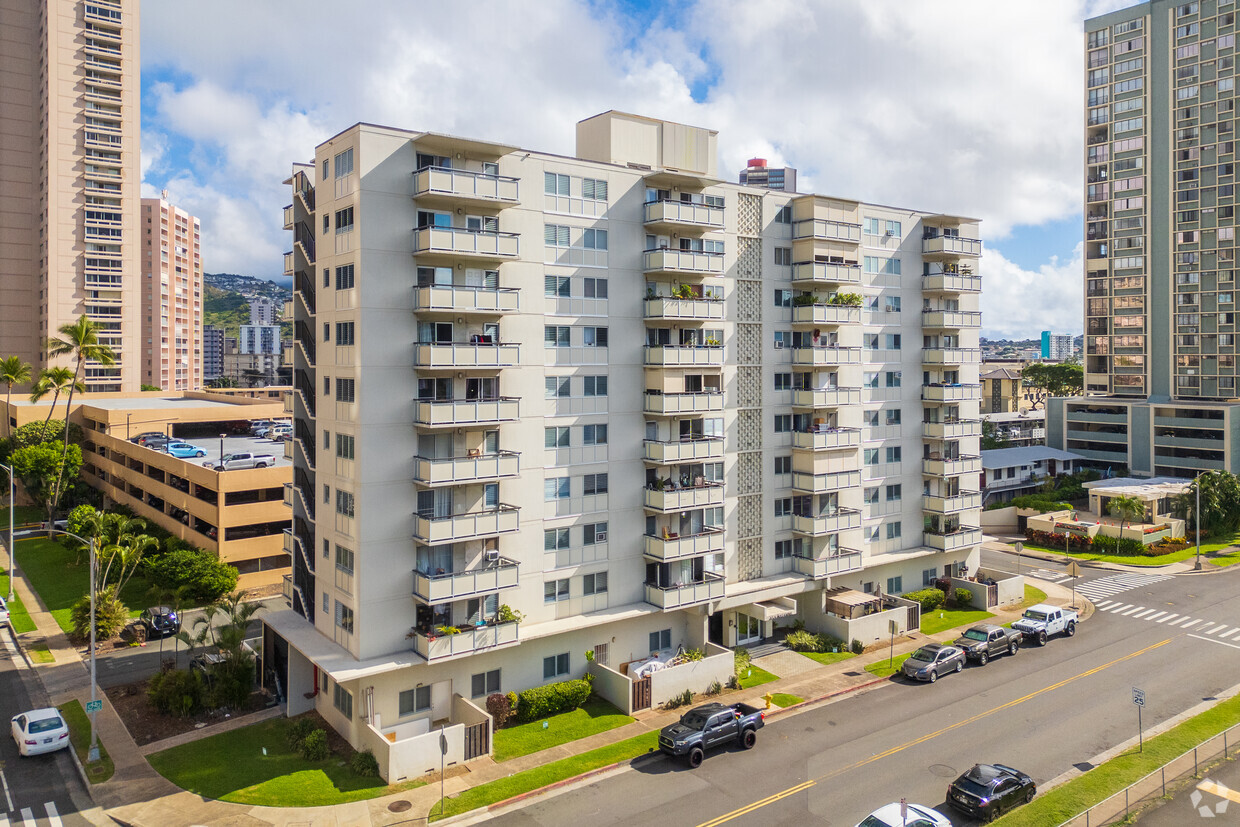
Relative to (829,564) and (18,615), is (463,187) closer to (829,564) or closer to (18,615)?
(829,564)

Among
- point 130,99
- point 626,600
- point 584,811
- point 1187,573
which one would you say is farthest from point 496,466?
point 130,99

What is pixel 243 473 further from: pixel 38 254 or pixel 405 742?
pixel 38 254

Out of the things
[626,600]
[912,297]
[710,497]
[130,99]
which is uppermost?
[130,99]

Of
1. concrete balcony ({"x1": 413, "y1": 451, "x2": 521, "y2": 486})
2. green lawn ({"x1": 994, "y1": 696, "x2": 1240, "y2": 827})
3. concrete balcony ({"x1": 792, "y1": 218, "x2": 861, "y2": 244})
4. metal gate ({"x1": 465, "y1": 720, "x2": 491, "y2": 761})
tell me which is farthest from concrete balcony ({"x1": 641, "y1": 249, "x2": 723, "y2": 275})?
green lawn ({"x1": 994, "y1": 696, "x2": 1240, "y2": 827})

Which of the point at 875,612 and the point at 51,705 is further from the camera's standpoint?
the point at 875,612

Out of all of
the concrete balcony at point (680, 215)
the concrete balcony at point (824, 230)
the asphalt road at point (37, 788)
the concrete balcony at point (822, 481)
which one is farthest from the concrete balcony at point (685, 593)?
the asphalt road at point (37, 788)

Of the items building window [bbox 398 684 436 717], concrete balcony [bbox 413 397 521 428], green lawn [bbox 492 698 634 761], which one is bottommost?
green lawn [bbox 492 698 634 761]

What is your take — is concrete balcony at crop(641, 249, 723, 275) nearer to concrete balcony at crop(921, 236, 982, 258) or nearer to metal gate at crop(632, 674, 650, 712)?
concrete balcony at crop(921, 236, 982, 258)
